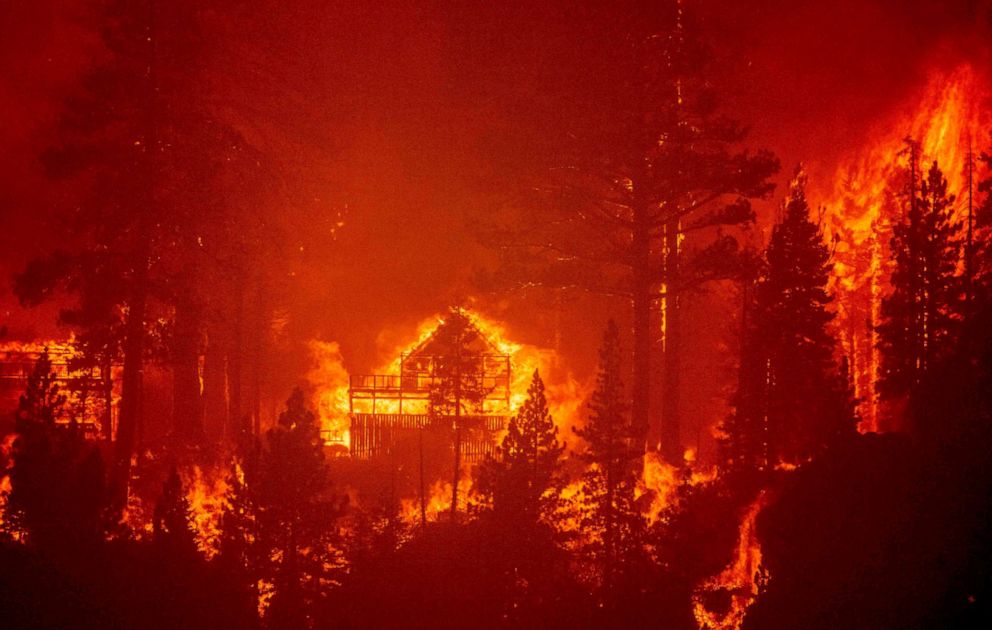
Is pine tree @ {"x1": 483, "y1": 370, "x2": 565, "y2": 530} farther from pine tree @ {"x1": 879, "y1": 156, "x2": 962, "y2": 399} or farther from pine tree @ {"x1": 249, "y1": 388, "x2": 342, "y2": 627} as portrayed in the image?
pine tree @ {"x1": 879, "y1": 156, "x2": 962, "y2": 399}

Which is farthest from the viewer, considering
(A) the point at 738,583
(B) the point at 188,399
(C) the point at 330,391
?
(C) the point at 330,391

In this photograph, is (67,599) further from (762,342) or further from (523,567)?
(762,342)

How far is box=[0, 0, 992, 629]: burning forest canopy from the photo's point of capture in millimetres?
16406

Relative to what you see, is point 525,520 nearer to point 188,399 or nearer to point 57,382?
point 188,399

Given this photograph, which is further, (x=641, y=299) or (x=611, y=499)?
(x=641, y=299)

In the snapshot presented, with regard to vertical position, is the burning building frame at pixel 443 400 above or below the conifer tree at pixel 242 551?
above

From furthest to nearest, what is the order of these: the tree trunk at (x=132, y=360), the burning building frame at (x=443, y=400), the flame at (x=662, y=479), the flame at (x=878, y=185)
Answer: the flame at (x=878, y=185) < the burning building frame at (x=443, y=400) < the flame at (x=662, y=479) < the tree trunk at (x=132, y=360)

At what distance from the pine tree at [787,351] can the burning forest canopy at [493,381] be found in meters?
0.10

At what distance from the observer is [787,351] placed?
23.0 meters

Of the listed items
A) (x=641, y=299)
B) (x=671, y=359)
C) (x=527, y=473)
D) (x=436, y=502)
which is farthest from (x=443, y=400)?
(x=671, y=359)

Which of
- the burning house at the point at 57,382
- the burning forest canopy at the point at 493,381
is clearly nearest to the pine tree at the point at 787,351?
the burning forest canopy at the point at 493,381

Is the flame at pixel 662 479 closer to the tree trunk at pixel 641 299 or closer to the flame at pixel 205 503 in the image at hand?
the tree trunk at pixel 641 299

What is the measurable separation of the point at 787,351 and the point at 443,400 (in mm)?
10334

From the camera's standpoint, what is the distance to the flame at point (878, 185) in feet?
136
